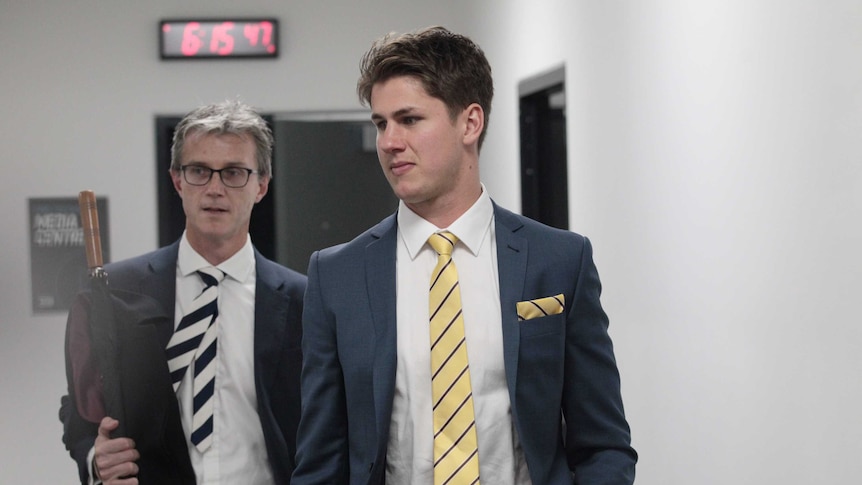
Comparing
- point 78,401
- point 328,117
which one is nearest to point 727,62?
point 78,401

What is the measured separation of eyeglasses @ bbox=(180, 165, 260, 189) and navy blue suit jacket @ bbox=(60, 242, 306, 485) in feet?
0.47

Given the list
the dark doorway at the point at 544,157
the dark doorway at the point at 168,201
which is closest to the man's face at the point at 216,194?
the dark doorway at the point at 544,157

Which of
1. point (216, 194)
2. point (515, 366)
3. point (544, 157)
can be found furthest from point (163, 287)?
point (544, 157)

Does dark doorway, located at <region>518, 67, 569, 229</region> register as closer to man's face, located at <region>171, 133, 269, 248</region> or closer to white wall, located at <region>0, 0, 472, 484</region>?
white wall, located at <region>0, 0, 472, 484</region>

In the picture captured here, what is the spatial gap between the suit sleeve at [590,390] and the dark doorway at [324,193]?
143 inches

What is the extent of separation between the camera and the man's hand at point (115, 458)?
1.79 meters

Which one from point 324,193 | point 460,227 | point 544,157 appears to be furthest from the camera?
point 324,193

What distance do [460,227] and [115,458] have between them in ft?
2.30

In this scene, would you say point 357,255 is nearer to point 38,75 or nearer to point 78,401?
point 78,401

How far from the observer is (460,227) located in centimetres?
Result: 158

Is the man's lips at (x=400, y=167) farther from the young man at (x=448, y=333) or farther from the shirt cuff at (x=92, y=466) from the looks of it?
the shirt cuff at (x=92, y=466)

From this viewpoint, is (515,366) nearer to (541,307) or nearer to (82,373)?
(541,307)

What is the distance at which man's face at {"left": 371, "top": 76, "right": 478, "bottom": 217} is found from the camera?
4.98 feet

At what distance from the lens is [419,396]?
1.51 meters
